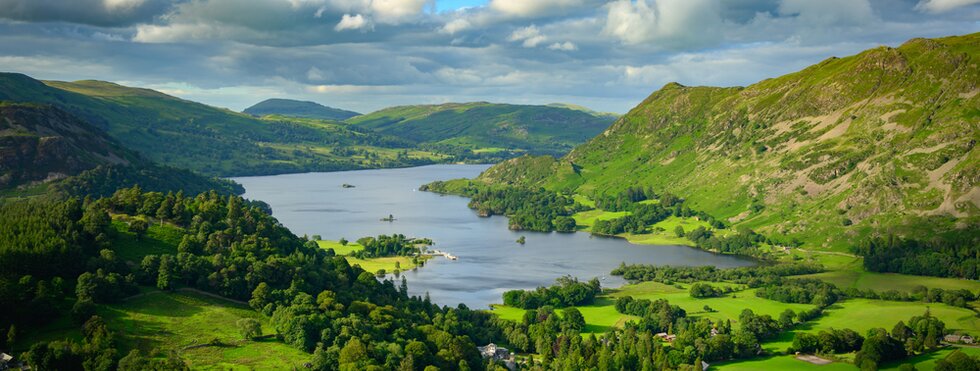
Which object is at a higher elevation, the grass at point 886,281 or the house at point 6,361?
the grass at point 886,281

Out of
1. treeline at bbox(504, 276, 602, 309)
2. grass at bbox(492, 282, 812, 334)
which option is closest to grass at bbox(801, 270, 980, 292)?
grass at bbox(492, 282, 812, 334)

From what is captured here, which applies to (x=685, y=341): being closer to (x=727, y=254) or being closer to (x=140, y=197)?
(x=140, y=197)

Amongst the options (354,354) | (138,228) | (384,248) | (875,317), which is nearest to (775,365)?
(875,317)

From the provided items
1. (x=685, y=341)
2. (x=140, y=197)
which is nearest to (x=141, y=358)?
(x=140, y=197)

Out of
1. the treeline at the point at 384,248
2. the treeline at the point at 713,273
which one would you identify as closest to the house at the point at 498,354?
the treeline at the point at 713,273

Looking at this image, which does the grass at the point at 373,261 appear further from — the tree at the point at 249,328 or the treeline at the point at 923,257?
the treeline at the point at 923,257

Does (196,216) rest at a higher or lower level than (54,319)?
higher
